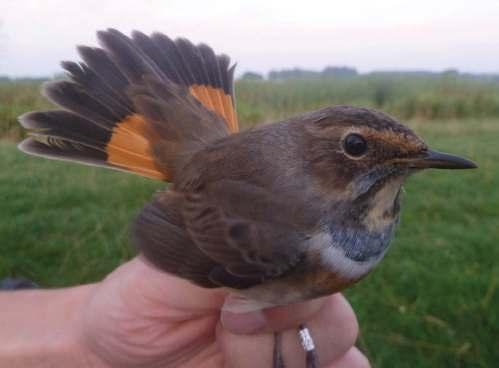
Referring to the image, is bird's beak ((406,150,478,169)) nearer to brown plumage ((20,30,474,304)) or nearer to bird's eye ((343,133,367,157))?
brown plumage ((20,30,474,304))

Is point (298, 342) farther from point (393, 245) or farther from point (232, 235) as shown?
point (393, 245)

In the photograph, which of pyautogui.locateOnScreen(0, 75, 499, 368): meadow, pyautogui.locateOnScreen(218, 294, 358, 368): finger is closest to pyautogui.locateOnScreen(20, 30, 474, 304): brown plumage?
pyautogui.locateOnScreen(218, 294, 358, 368): finger

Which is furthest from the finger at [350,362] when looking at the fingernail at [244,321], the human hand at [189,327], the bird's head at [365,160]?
the bird's head at [365,160]

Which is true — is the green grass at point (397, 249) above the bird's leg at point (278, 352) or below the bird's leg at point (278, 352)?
below

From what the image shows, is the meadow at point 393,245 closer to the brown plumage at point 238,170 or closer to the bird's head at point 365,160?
the brown plumage at point 238,170

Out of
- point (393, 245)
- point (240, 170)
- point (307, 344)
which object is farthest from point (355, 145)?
point (393, 245)

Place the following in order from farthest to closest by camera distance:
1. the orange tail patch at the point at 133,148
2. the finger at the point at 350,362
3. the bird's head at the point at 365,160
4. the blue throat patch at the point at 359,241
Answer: the orange tail patch at the point at 133,148, the finger at the point at 350,362, the blue throat patch at the point at 359,241, the bird's head at the point at 365,160

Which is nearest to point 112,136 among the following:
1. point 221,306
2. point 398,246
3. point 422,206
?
point 221,306
